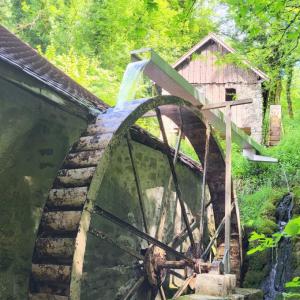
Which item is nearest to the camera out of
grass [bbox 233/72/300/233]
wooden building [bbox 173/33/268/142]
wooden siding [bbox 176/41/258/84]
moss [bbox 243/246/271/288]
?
moss [bbox 243/246/271/288]

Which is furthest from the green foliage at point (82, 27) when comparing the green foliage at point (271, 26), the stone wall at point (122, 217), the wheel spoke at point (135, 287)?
the wheel spoke at point (135, 287)

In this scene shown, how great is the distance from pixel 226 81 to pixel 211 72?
0.74 meters

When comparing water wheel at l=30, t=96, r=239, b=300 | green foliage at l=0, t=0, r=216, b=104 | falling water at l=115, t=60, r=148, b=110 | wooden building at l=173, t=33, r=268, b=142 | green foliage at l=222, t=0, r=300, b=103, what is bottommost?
water wheel at l=30, t=96, r=239, b=300

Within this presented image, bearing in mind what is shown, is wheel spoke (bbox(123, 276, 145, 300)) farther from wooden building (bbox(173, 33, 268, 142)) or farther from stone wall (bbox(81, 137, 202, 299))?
wooden building (bbox(173, 33, 268, 142))

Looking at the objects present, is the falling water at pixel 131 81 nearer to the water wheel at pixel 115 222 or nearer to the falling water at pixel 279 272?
the water wheel at pixel 115 222

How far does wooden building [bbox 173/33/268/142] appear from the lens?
55.9ft

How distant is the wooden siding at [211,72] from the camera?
56.4 feet

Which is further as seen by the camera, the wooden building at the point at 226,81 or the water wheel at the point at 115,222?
the wooden building at the point at 226,81

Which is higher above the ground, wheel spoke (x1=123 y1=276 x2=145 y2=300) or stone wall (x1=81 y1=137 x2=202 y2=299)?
stone wall (x1=81 y1=137 x2=202 y2=299)

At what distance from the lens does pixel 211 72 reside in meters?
17.6

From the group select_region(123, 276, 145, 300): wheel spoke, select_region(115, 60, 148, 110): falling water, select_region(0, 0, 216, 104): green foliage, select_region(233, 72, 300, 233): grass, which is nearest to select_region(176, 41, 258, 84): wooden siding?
select_region(0, 0, 216, 104): green foliage

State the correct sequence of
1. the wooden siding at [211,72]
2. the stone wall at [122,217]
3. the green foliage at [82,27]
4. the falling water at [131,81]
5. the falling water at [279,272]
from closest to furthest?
the falling water at [131,81]
the stone wall at [122,217]
the falling water at [279,272]
the wooden siding at [211,72]
the green foliage at [82,27]

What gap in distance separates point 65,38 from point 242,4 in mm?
15748

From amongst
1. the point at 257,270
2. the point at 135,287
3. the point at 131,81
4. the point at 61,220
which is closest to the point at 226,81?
the point at 257,270
